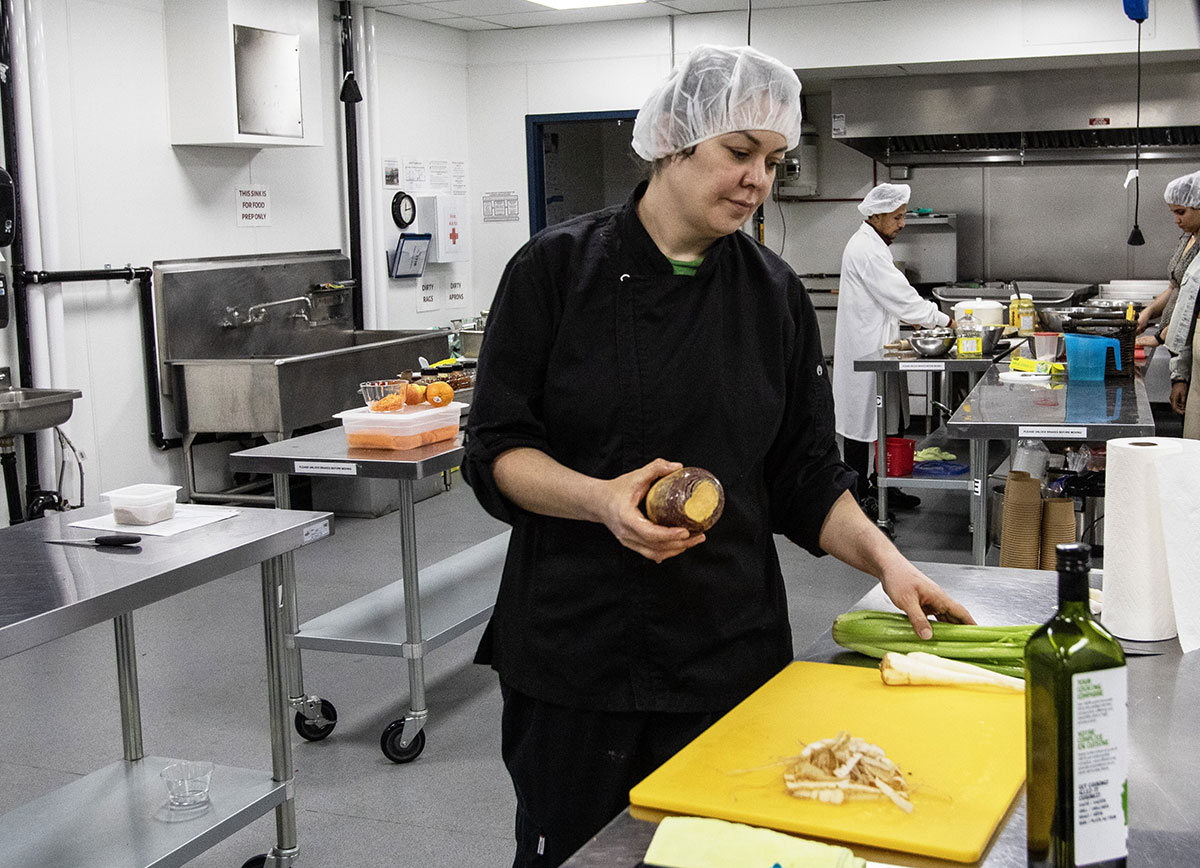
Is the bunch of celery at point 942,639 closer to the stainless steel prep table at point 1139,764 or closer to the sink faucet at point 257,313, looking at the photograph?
the stainless steel prep table at point 1139,764

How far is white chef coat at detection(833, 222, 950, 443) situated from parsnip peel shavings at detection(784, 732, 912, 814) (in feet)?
16.8

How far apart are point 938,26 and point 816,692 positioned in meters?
6.84

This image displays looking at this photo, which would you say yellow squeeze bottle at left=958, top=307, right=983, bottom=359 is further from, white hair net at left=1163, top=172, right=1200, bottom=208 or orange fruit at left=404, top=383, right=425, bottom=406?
orange fruit at left=404, top=383, right=425, bottom=406

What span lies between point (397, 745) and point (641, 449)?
210 cm

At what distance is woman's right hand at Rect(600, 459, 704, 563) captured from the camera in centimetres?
140

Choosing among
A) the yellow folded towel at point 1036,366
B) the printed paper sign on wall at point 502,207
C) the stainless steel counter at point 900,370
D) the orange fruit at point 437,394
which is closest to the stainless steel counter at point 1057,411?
the yellow folded towel at point 1036,366

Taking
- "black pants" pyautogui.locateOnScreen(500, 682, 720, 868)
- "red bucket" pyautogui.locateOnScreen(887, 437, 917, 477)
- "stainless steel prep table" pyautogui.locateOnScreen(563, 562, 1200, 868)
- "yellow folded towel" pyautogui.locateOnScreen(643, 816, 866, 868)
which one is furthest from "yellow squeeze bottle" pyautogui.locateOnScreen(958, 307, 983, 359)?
"yellow folded towel" pyautogui.locateOnScreen(643, 816, 866, 868)

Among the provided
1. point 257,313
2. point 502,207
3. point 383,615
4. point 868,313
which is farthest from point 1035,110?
point 383,615

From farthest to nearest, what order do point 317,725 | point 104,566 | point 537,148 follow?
point 537,148 < point 317,725 < point 104,566

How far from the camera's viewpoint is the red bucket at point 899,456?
18.9 ft

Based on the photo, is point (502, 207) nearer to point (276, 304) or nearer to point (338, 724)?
point (276, 304)

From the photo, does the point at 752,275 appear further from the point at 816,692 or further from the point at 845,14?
the point at 845,14

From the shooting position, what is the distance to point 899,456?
5.81 metres

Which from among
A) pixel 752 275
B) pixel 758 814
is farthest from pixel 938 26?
pixel 758 814
